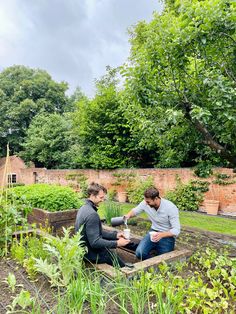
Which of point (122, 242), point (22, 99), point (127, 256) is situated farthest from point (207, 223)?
point (22, 99)

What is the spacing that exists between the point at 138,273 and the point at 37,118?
19.3 meters

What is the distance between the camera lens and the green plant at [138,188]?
34.3ft

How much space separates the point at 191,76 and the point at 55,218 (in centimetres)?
394

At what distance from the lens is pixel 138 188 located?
1077 centimetres

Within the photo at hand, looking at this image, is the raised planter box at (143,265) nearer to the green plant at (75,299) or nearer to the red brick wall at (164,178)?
the green plant at (75,299)

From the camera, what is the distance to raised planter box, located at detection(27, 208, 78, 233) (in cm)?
518

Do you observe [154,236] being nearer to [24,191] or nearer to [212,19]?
[212,19]

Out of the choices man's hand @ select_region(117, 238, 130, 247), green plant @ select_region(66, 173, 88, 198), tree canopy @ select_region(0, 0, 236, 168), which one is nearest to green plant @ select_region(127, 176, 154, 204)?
green plant @ select_region(66, 173, 88, 198)

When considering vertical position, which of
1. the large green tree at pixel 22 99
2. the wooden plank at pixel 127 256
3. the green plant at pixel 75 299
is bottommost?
the wooden plank at pixel 127 256

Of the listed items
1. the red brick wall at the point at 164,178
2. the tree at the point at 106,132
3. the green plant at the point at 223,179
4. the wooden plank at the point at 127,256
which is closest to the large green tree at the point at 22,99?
the red brick wall at the point at 164,178

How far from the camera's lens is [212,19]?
3.19 m

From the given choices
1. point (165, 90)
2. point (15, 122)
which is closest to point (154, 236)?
point (165, 90)

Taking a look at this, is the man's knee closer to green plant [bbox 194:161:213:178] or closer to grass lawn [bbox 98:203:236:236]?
green plant [bbox 194:161:213:178]

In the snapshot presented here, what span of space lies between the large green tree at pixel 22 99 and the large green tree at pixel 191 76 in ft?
66.9
